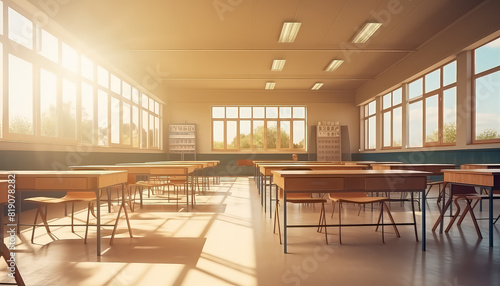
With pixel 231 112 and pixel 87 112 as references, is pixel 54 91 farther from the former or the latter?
pixel 231 112

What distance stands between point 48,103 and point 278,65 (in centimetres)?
654

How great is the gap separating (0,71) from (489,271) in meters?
6.17

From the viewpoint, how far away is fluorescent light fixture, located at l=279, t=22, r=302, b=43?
23.7 feet

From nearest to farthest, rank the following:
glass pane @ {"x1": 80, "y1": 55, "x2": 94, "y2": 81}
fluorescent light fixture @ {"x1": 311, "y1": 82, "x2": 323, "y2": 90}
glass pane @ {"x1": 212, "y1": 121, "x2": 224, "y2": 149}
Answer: glass pane @ {"x1": 80, "y1": 55, "x2": 94, "y2": 81}
fluorescent light fixture @ {"x1": 311, "y1": 82, "x2": 323, "y2": 90}
glass pane @ {"x1": 212, "y1": 121, "x2": 224, "y2": 149}

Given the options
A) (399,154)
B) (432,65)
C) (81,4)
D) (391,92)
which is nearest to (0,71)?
(81,4)

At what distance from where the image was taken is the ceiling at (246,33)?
652 centimetres

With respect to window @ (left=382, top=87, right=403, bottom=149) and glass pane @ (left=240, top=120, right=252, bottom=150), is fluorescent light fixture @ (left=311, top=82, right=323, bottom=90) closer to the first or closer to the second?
window @ (left=382, top=87, right=403, bottom=149)

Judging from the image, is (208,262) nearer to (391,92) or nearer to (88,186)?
(88,186)

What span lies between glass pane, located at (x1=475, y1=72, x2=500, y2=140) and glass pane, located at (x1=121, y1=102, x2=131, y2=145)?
8.96 meters

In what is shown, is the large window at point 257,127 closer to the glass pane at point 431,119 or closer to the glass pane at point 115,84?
the glass pane at point 115,84

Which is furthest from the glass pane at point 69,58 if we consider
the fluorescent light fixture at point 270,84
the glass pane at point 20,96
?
the fluorescent light fixture at point 270,84

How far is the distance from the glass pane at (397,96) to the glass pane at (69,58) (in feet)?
31.0

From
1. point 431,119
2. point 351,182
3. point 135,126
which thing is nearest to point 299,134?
point 431,119

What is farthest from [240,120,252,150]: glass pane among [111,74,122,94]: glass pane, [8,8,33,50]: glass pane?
[8,8,33,50]: glass pane
